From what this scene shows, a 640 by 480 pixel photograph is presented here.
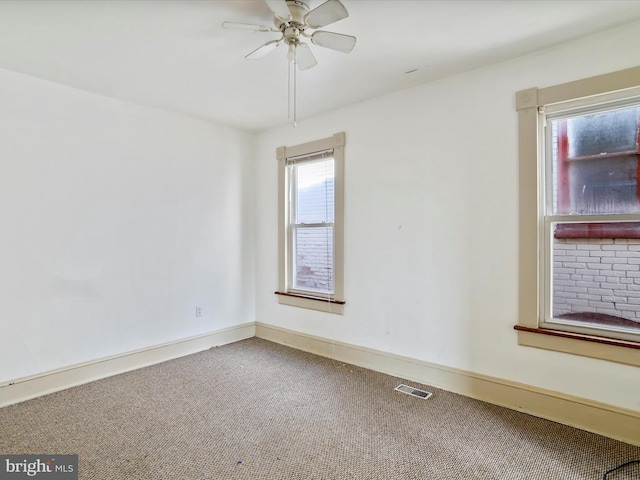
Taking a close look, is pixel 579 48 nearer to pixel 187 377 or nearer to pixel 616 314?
pixel 616 314

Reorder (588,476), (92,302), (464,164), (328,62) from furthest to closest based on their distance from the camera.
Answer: (92,302) < (464,164) < (328,62) < (588,476)

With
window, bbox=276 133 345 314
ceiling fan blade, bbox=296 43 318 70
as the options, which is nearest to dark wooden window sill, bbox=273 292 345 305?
window, bbox=276 133 345 314

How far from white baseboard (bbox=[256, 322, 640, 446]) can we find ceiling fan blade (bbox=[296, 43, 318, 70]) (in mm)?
2515

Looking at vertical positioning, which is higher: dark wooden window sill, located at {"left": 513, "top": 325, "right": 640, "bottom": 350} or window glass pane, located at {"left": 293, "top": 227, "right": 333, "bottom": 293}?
window glass pane, located at {"left": 293, "top": 227, "right": 333, "bottom": 293}

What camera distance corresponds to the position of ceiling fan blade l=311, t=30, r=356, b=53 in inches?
76.5

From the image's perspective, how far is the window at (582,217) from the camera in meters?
2.19

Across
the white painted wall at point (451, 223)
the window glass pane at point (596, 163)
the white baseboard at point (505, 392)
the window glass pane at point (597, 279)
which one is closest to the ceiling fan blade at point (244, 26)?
the white painted wall at point (451, 223)

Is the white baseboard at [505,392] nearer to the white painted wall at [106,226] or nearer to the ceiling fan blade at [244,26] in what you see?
the white painted wall at [106,226]

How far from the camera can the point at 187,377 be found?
10.2ft

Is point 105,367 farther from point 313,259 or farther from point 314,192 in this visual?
point 314,192

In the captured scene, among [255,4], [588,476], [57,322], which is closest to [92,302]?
[57,322]

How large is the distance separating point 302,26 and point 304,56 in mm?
184

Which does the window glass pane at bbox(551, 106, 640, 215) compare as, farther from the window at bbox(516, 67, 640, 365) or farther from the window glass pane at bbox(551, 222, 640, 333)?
the window glass pane at bbox(551, 222, 640, 333)

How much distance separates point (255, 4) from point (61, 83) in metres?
2.02
